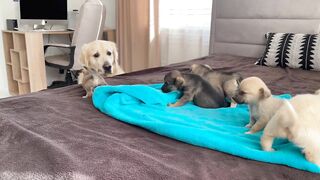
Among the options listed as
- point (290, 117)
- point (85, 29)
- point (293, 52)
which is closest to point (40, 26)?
point (85, 29)

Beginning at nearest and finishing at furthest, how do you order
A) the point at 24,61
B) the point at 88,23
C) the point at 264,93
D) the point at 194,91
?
1. the point at 264,93
2. the point at 194,91
3. the point at 88,23
4. the point at 24,61

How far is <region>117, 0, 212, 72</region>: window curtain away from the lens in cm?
334

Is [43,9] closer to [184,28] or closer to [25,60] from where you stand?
[25,60]

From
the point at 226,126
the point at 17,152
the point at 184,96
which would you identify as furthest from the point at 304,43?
the point at 17,152

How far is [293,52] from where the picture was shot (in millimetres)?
2201

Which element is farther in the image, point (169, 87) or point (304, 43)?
point (304, 43)

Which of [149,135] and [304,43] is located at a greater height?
[304,43]

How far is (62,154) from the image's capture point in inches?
30.9

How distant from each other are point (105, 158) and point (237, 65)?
178 centimetres

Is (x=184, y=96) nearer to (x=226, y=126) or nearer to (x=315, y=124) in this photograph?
(x=226, y=126)

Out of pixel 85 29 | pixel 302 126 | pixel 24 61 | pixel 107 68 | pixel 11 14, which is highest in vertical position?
pixel 11 14

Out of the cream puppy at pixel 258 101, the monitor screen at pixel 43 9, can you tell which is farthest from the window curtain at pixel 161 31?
the cream puppy at pixel 258 101

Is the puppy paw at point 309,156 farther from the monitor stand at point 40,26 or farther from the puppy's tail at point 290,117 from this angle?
the monitor stand at point 40,26

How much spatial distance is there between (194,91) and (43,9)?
320cm
